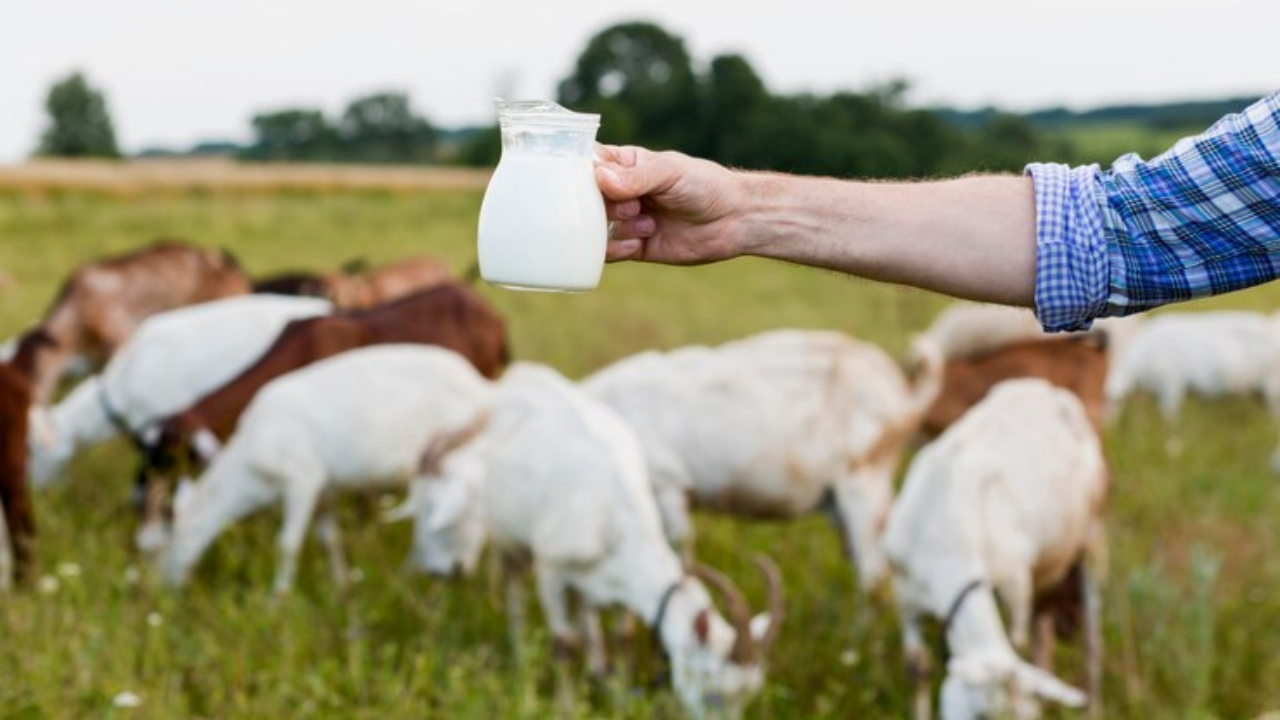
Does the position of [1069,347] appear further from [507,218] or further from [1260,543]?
[507,218]

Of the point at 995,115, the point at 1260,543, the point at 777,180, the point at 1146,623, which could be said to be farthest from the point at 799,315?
the point at 995,115

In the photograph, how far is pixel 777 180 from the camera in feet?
9.57

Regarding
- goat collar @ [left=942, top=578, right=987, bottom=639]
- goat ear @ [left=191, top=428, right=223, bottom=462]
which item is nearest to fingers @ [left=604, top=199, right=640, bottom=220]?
goat collar @ [left=942, top=578, right=987, bottom=639]

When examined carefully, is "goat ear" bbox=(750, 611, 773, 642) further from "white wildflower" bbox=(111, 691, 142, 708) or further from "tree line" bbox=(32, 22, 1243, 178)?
"tree line" bbox=(32, 22, 1243, 178)

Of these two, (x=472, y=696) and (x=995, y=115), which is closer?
(x=472, y=696)

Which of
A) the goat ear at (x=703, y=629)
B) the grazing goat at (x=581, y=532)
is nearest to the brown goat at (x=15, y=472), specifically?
the grazing goat at (x=581, y=532)

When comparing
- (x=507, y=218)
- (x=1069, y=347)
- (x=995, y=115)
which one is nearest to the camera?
(x=507, y=218)

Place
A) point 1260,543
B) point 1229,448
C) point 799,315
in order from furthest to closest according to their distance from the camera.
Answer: point 799,315, point 1229,448, point 1260,543

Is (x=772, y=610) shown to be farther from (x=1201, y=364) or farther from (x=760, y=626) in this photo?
(x=1201, y=364)

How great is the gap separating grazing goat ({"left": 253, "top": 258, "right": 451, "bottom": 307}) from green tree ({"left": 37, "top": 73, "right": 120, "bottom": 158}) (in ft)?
208

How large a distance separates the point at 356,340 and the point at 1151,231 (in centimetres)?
607

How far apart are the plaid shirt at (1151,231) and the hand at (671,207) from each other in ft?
1.97

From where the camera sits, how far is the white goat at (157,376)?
824 centimetres

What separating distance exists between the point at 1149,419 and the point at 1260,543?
11.9ft
